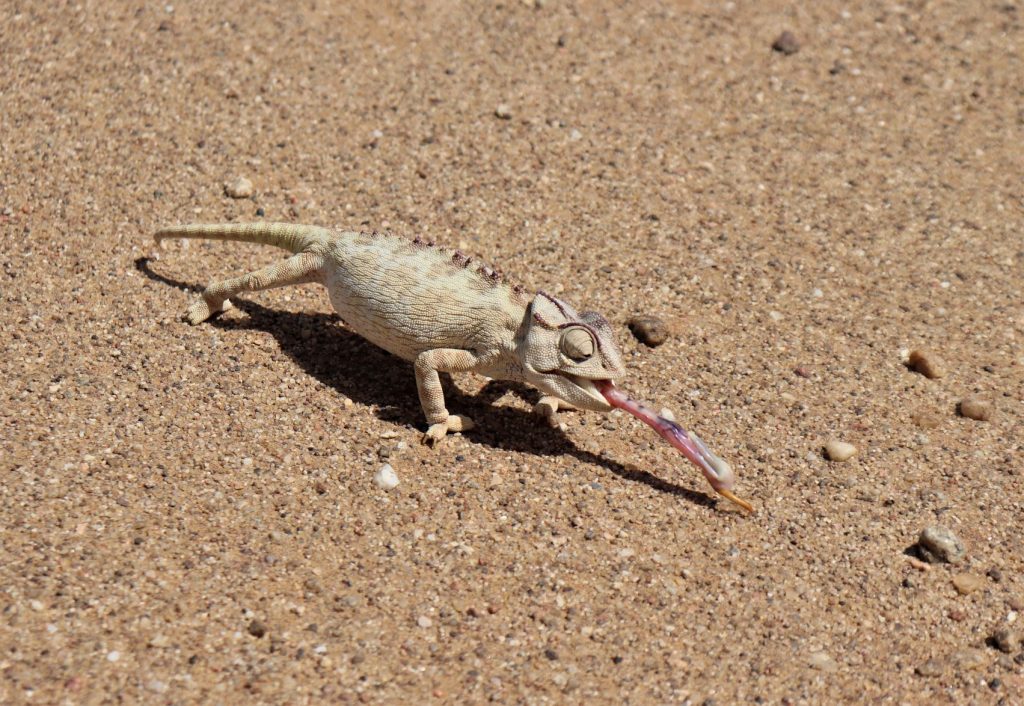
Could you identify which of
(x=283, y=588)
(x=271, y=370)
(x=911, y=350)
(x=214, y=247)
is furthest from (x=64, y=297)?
(x=911, y=350)

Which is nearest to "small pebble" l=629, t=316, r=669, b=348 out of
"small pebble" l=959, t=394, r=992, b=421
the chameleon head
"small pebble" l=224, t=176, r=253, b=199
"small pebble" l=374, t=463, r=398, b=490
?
the chameleon head

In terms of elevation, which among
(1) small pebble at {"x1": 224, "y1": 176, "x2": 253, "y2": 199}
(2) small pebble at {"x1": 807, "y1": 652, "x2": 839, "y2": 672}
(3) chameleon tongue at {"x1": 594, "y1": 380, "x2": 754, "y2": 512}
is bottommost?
(2) small pebble at {"x1": 807, "y1": 652, "x2": 839, "y2": 672}

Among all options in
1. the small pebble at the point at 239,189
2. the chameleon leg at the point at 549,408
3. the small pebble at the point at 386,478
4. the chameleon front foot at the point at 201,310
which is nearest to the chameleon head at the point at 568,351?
the chameleon leg at the point at 549,408

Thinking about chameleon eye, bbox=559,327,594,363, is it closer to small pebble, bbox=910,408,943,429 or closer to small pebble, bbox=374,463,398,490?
small pebble, bbox=374,463,398,490

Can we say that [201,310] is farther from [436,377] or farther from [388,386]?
[436,377]

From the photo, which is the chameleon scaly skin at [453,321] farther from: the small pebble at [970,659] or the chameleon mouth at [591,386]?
the small pebble at [970,659]

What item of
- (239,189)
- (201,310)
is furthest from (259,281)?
(239,189)
